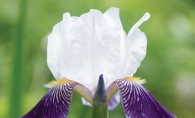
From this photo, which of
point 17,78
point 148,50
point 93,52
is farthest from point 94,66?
point 148,50

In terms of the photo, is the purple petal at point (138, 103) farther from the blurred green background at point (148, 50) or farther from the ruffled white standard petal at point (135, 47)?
the blurred green background at point (148, 50)

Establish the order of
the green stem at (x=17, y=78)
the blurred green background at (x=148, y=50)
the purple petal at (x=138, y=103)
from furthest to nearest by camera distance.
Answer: the blurred green background at (x=148, y=50) → the green stem at (x=17, y=78) → the purple petal at (x=138, y=103)

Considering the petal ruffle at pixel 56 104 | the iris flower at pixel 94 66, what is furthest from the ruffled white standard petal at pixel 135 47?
the petal ruffle at pixel 56 104

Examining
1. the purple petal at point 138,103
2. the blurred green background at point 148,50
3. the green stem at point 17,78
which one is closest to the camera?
the purple petal at point 138,103

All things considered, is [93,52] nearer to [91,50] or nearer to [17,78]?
[91,50]

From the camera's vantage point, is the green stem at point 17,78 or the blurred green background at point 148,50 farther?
the blurred green background at point 148,50

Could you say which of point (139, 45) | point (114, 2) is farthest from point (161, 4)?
point (139, 45)

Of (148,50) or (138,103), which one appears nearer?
(138,103)

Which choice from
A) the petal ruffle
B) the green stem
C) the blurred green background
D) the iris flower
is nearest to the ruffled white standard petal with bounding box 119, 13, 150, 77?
the iris flower
